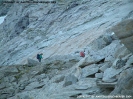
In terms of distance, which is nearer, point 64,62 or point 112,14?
point 64,62

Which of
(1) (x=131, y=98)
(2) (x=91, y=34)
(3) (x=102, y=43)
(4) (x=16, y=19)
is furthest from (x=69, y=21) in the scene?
(1) (x=131, y=98)

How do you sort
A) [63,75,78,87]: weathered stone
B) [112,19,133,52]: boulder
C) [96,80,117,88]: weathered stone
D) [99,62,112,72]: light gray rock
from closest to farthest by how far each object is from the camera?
[112,19,133,52]: boulder
[96,80,117,88]: weathered stone
[99,62,112,72]: light gray rock
[63,75,78,87]: weathered stone

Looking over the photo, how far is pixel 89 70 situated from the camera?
43.4 feet

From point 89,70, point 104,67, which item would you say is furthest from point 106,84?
point 89,70

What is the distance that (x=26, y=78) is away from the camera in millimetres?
17953

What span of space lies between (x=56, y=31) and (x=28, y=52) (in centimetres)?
517

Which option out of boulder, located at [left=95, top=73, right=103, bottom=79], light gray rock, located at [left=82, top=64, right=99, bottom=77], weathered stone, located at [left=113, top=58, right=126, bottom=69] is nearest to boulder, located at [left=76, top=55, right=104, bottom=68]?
light gray rock, located at [left=82, top=64, right=99, bottom=77]

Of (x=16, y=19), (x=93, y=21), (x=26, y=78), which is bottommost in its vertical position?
(x=26, y=78)

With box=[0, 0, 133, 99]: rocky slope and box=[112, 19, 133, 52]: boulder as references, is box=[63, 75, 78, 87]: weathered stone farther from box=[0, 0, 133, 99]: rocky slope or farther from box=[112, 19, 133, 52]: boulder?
box=[112, 19, 133, 52]: boulder

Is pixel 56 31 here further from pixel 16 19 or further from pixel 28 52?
pixel 16 19

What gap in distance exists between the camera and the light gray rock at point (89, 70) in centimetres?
1292

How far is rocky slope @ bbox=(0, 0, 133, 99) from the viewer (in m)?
10.7

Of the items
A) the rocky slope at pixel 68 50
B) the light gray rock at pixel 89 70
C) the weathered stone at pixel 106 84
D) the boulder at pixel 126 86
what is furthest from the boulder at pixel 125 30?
the light gray rock at pixel 89 70

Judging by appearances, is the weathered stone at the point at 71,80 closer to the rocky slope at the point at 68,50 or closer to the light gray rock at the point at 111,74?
the rocky slope at the point at 68,50
